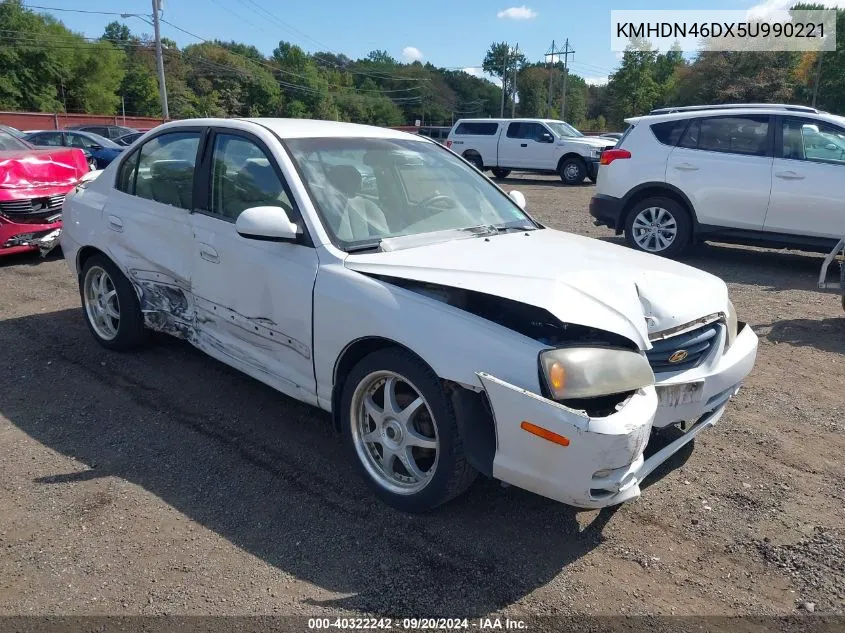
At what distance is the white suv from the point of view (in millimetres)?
7781

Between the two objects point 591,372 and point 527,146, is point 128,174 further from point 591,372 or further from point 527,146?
point 527,146

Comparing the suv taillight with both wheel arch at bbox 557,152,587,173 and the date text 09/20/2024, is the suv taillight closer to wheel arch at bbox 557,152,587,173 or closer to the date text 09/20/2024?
the date text 09/20/2024

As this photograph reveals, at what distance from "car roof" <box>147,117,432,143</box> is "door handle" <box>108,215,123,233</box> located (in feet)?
2.48

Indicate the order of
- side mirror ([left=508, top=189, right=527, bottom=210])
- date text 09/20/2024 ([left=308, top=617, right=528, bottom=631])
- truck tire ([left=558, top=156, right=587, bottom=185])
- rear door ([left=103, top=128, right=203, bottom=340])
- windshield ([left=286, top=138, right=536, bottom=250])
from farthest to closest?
truck tire ([left=558, top=156, right=587, bottom=185])
side mirror ([left=508, top=189, right=527, bottom=210])
rear door ([left=103, top=128, right=203, bottom=340])
windshield ([left=286, top=138, right=536, bottom=250])
date text 09/20/2024 ([left=308, top=617, right=528, bottom=631])

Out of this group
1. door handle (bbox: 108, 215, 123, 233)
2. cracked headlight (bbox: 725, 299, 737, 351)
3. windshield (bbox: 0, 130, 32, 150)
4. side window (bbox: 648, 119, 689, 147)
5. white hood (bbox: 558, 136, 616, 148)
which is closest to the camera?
cracked headlight (bbox: 725, 299, 737, 351)

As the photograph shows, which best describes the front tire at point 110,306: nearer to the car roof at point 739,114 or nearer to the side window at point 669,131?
the side window at point 669,131

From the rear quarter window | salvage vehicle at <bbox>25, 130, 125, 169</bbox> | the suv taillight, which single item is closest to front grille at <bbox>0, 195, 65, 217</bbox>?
the suv taillight

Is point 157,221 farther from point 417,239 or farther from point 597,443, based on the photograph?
point 597,443

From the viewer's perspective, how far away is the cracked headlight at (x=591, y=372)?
2.60m

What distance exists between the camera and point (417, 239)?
11.7 feet

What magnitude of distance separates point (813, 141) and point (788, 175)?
49cm

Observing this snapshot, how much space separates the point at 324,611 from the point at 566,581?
3.15 ft

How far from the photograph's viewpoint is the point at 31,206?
7.93 metres

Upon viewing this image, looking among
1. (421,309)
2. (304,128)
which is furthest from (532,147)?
(421,309)
